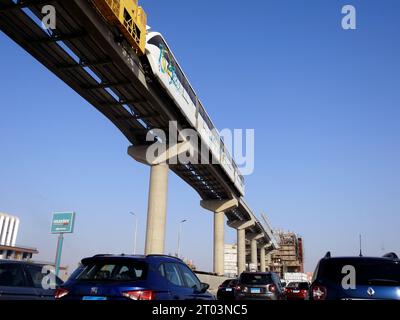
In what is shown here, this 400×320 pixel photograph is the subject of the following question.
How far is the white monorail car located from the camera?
963 inches

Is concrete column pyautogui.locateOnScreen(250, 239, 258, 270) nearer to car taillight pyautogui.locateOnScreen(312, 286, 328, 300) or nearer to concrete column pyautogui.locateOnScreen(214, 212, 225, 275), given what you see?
concrete column pyautogui.locateOnScreen(214, 212, 225, 275)

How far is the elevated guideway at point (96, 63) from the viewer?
61.8ft

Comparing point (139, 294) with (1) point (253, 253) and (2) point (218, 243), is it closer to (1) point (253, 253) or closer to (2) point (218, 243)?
(2) point (218, 243)

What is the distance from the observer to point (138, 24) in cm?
2189

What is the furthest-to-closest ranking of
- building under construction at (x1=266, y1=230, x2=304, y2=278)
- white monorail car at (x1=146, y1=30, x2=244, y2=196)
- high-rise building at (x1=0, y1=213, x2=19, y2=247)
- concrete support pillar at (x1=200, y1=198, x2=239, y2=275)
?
high-rise building at (x1=0, y1=213, x2=19, y2=247) < building under construction at (x1=266, y1=230, x2=304, y2=278) < concrete support pillar at (x1=200, y1=198, x2=239, y2=275) < white monorail car at (x1=146, y1=30, x2=244, y2=196)

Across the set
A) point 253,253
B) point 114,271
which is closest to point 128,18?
point 114,271

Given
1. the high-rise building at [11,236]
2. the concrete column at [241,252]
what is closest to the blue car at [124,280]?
the concrete column at [241,252]

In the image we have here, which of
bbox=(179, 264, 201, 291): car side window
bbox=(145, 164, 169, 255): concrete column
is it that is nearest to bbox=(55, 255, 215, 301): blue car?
bbox=(179, 264, 201, 291): car side window

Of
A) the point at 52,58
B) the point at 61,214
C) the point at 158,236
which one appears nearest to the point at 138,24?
the point at 52,58

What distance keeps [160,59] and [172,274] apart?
1981cm

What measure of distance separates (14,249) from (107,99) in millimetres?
108197

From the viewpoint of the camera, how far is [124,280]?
610 cm

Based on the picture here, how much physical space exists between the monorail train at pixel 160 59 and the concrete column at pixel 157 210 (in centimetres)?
469
